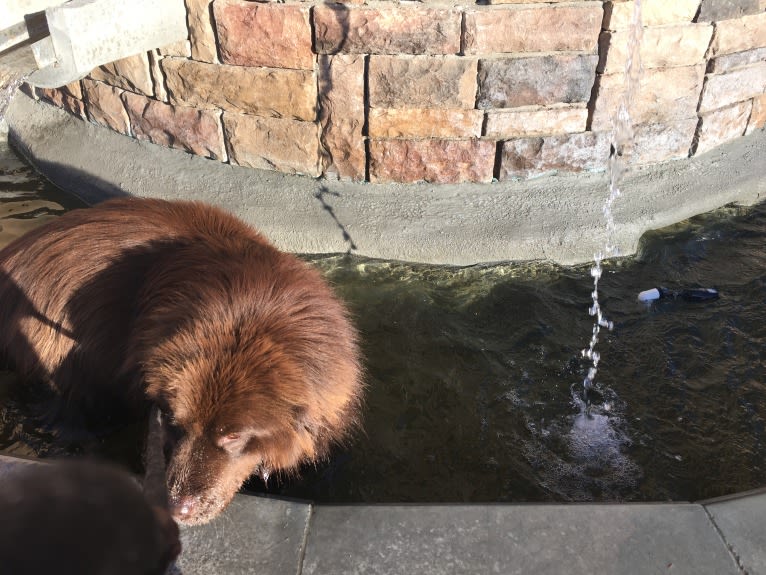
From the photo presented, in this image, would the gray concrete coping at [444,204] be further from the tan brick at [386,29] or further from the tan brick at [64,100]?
the tan brick at [386,29]

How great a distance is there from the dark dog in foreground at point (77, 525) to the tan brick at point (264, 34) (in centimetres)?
341

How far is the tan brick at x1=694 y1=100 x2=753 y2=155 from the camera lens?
16.5 ft

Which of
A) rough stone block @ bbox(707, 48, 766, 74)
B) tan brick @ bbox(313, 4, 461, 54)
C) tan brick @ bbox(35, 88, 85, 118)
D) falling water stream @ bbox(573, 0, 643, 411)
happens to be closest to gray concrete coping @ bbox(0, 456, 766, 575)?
falling water stream @ bbox(573, 0, 643, 411)

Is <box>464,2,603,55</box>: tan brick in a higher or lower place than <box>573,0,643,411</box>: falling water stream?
higher

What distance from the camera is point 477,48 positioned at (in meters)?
4.26

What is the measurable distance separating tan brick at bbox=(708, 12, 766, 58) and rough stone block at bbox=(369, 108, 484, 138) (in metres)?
1.82

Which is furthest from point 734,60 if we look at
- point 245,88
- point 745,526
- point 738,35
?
point 745,526

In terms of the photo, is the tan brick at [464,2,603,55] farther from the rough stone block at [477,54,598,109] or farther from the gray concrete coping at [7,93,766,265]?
the gray concrete coping at [7,93,766,265]

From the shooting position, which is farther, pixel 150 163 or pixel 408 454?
pixel 150 163

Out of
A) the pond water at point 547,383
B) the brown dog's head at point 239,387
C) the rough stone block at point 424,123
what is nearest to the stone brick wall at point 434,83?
the rough stone block at point 424,123

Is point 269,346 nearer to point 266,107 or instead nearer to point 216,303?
point 216,303

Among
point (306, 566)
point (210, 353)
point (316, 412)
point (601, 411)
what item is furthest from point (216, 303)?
point (601, 411)

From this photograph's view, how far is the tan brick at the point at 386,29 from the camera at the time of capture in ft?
13.6

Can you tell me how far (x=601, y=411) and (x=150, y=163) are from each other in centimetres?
360
